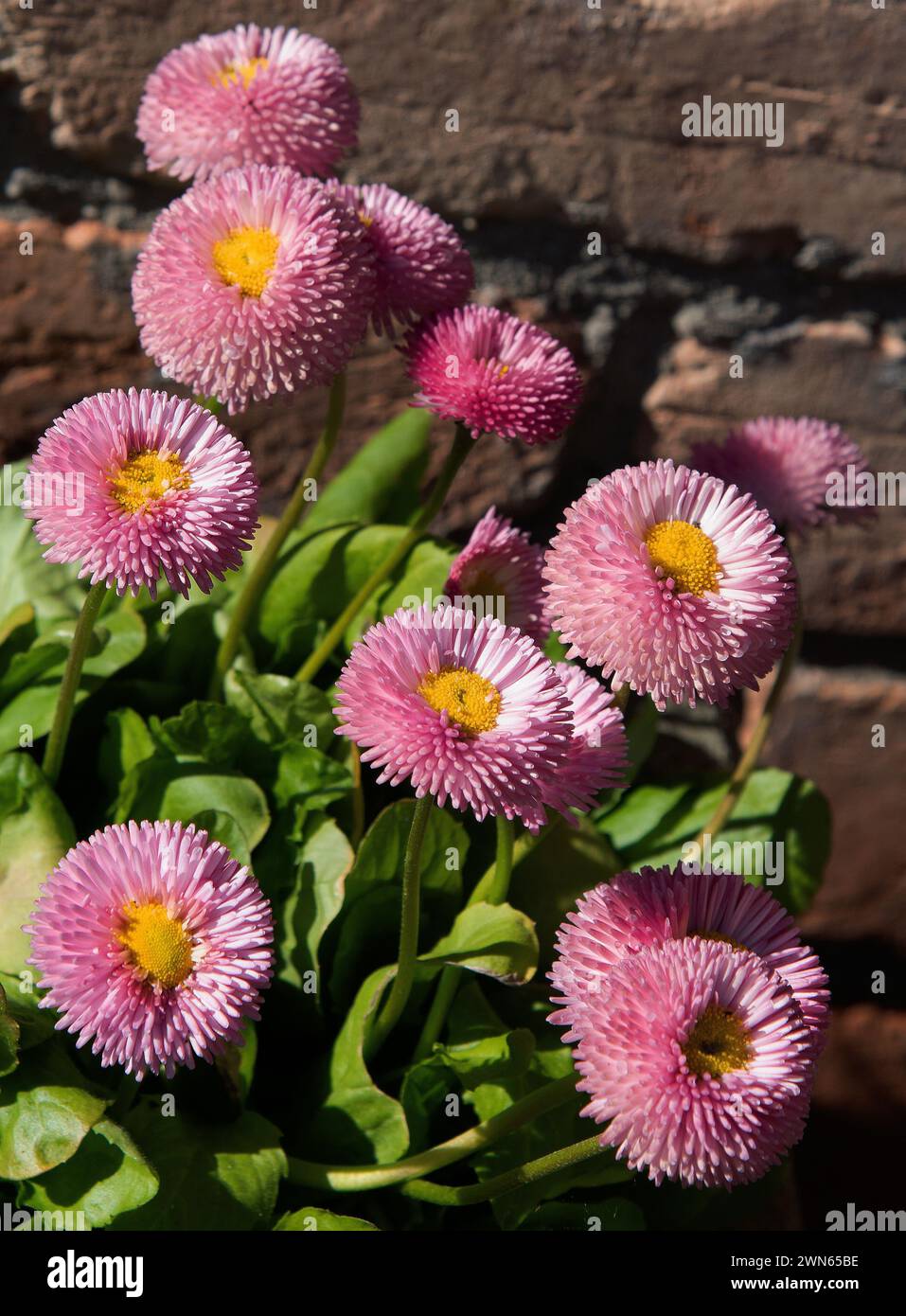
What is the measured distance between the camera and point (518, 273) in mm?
1202

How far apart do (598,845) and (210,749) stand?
11.3 inches

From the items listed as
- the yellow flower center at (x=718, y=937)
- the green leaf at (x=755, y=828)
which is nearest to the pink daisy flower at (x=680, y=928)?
the yellow flower center at (x=718, y=937)

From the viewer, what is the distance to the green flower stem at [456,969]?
2.53ft

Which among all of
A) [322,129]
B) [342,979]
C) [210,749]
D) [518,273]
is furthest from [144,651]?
[518,273]

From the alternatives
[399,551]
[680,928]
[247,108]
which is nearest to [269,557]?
[399,551]

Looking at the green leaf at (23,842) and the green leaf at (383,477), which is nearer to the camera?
the green leaf at (23,842)

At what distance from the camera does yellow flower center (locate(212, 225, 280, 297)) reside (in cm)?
74

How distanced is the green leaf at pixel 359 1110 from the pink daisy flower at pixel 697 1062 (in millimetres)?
209

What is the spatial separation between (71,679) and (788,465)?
1.86 ft

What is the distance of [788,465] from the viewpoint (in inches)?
39.2

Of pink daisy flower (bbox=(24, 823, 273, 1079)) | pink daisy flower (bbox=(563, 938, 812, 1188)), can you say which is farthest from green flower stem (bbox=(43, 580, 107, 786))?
pink daisy flower (bbox=(563, 938, 812, 1188))

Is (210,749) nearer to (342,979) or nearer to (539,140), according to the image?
(342,979)

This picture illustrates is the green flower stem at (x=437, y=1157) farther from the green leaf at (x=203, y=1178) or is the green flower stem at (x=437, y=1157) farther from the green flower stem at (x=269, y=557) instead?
the green flower stem at (x=269, y=557)

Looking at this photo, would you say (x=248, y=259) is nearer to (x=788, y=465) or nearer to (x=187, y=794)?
(x=187, y=794)
